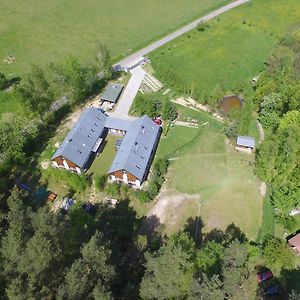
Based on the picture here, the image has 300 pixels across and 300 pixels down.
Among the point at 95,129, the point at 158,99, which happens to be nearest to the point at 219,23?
the point at 158,99

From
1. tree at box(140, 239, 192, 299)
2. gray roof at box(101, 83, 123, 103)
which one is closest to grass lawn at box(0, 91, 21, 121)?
gray roof at box(101, 83, 123, 103)

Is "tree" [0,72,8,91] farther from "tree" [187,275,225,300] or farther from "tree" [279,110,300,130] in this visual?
"tree" [187,275,225,300]

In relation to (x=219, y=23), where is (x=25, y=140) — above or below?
above

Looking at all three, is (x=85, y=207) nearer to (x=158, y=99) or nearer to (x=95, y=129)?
(x=95, y=129)

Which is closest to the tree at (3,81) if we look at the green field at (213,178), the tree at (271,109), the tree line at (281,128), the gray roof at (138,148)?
the gray roof at (138,148)

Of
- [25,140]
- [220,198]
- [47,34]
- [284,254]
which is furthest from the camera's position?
[47,34]
